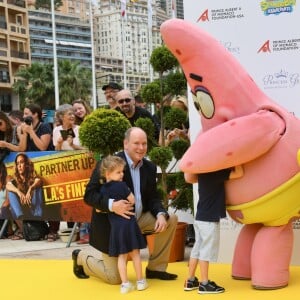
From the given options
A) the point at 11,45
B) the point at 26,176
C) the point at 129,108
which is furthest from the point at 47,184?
the point at 11,45

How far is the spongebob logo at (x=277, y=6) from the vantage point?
4.98 m

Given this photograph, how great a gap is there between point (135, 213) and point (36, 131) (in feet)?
10.2

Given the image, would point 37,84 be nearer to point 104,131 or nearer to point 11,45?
point 11,45

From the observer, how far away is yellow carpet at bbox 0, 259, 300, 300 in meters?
4.20

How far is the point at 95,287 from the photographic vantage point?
183 inches

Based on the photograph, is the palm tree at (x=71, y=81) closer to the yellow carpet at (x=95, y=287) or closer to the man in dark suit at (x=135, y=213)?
the yellow carpet at (x=95, y=287)

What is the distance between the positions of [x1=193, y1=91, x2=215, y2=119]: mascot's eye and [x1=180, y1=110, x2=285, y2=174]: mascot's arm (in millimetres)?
205

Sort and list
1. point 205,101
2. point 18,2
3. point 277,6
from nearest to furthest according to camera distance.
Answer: point 205,101
point 277,6
point 18,2

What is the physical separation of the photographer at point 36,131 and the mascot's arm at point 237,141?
3582mm

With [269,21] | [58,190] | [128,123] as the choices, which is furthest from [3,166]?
[269,21]

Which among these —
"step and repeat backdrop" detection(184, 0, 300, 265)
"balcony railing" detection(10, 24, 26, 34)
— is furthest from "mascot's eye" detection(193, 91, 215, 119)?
"balcony railing" detection(10, 24, 26, 34)

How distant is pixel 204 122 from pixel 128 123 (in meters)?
1.65

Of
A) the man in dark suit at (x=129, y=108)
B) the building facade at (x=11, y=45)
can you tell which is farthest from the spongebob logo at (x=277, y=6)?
the building facade at (x=11, y=45)

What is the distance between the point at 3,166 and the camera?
7.45 meters
